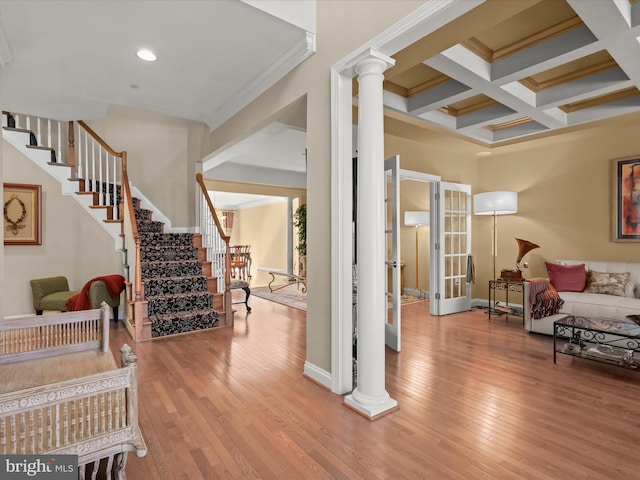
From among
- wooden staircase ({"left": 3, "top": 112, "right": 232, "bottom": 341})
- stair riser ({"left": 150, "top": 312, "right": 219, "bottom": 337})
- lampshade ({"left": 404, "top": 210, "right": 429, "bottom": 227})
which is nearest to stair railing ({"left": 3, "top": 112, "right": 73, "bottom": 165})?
wooden staircase ({"left": 3, "top": 112, "right": 232, "bottom": 341})

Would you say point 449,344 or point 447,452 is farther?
point 449,344

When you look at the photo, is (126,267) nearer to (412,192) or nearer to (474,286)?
(412,192)

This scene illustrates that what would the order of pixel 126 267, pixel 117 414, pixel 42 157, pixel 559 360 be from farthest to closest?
pixel 42 157 → pixel 126 267 → pixel 559 360 → pixel 117 414

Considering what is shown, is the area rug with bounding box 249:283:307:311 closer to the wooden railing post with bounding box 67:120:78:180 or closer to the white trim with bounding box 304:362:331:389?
the white trim with bounding box 304:362:331:389

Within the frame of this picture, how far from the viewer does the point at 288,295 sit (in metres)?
7.38

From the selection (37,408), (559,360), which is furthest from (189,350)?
(559,360)

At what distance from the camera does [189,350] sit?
3762 mm

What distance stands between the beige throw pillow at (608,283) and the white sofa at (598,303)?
7cm

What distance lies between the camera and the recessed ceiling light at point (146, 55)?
3117 mm

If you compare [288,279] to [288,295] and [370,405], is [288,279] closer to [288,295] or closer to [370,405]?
[288,295]

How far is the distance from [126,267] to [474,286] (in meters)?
5.72

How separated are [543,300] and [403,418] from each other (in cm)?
286

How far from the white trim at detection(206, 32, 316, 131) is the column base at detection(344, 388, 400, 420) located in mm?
2766

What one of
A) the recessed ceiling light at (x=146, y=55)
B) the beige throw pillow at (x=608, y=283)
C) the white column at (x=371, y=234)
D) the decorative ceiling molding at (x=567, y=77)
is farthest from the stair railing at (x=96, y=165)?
the beige throw pillow at (x=608, y=283)
